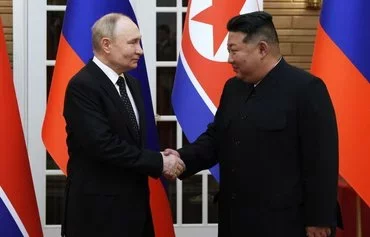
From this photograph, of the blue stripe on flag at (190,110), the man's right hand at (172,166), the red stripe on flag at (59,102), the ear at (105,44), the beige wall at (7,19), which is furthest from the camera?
the beige wall at (7,19)

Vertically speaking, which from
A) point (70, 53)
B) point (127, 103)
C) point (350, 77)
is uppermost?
point (70, 53)

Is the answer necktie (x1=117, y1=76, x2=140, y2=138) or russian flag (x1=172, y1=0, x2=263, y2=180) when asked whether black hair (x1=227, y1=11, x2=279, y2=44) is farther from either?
russian flag (x1=172, y1=0, x2=263, y2=180)

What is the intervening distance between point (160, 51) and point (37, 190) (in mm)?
1363

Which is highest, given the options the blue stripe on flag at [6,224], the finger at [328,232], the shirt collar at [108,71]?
the shirt collar at [108,71]

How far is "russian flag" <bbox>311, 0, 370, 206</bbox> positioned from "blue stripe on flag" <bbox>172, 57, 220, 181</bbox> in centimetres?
67

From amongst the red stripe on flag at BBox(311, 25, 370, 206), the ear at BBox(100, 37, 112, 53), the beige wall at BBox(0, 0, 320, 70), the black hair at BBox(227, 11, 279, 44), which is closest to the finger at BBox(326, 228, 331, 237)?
the red stripe on flag at BBox(311, 25, 370, 206)

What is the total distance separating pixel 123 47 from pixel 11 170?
0.98 m

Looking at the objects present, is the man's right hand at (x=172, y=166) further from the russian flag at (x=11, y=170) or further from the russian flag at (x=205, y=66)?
the russian flag at (x=11, y=170)

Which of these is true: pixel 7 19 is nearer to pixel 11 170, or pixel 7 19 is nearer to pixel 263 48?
pixel 11 170

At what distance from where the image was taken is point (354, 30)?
3.92m

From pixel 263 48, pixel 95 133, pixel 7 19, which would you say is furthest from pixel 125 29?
pixel 7 19

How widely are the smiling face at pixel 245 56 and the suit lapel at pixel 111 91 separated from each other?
1.73 feet

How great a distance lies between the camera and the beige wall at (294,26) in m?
5.56

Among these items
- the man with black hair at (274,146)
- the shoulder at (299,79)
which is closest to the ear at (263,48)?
the man with black hair at (274,146)
